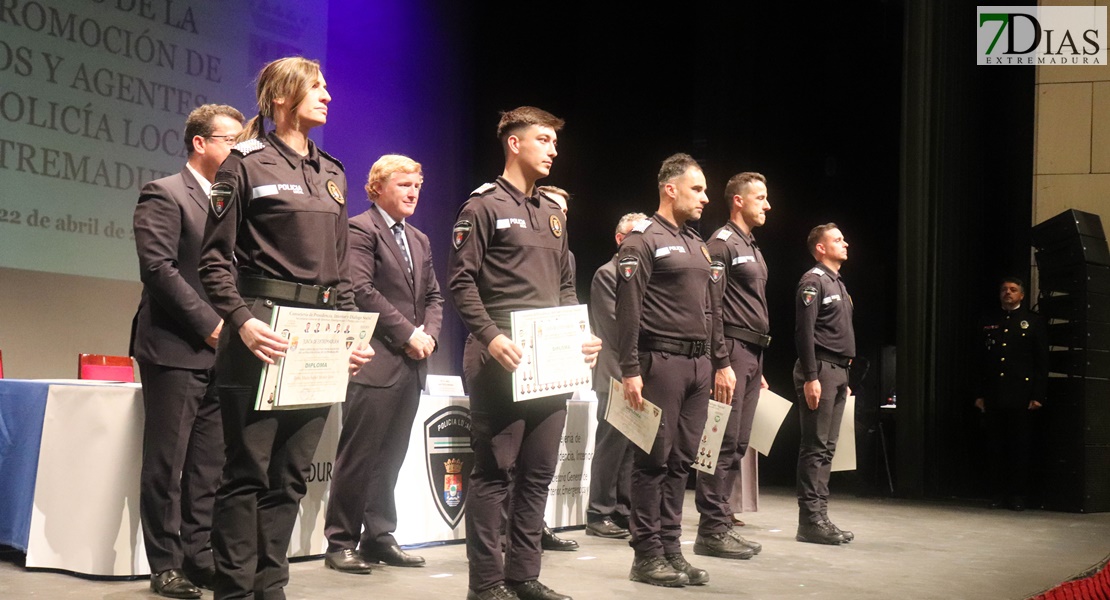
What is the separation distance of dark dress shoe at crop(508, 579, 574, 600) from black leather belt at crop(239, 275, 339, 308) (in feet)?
3.82

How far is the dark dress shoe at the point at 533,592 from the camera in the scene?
130 inches

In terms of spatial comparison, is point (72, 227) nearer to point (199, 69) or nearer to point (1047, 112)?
point (199, 69)

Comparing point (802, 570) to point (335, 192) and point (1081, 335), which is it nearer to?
point (335, 192)

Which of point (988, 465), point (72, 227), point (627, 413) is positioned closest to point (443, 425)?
point (627, 413)

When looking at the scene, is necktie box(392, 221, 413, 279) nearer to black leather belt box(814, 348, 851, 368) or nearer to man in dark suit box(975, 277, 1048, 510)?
→ black leather belt box(814, 348, 851, 368)

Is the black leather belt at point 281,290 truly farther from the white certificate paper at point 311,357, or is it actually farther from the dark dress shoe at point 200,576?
the dark dress shoe at point 200,576

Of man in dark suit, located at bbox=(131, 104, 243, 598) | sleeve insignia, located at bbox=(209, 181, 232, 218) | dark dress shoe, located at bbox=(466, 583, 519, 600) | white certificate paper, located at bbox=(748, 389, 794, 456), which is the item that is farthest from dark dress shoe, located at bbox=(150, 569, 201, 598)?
white certificate paper, located at bbox=(748, 389, 794, 456)

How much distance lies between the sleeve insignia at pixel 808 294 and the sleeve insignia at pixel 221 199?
352cm

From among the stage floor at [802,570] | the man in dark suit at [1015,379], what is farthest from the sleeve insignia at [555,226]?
the man in dark suit at [1015,379]

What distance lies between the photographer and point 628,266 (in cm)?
401

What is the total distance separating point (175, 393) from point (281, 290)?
1.00m

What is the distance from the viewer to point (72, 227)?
5680 millimetres

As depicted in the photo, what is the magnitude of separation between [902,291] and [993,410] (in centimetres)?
119

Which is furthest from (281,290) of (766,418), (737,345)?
(766,418)
